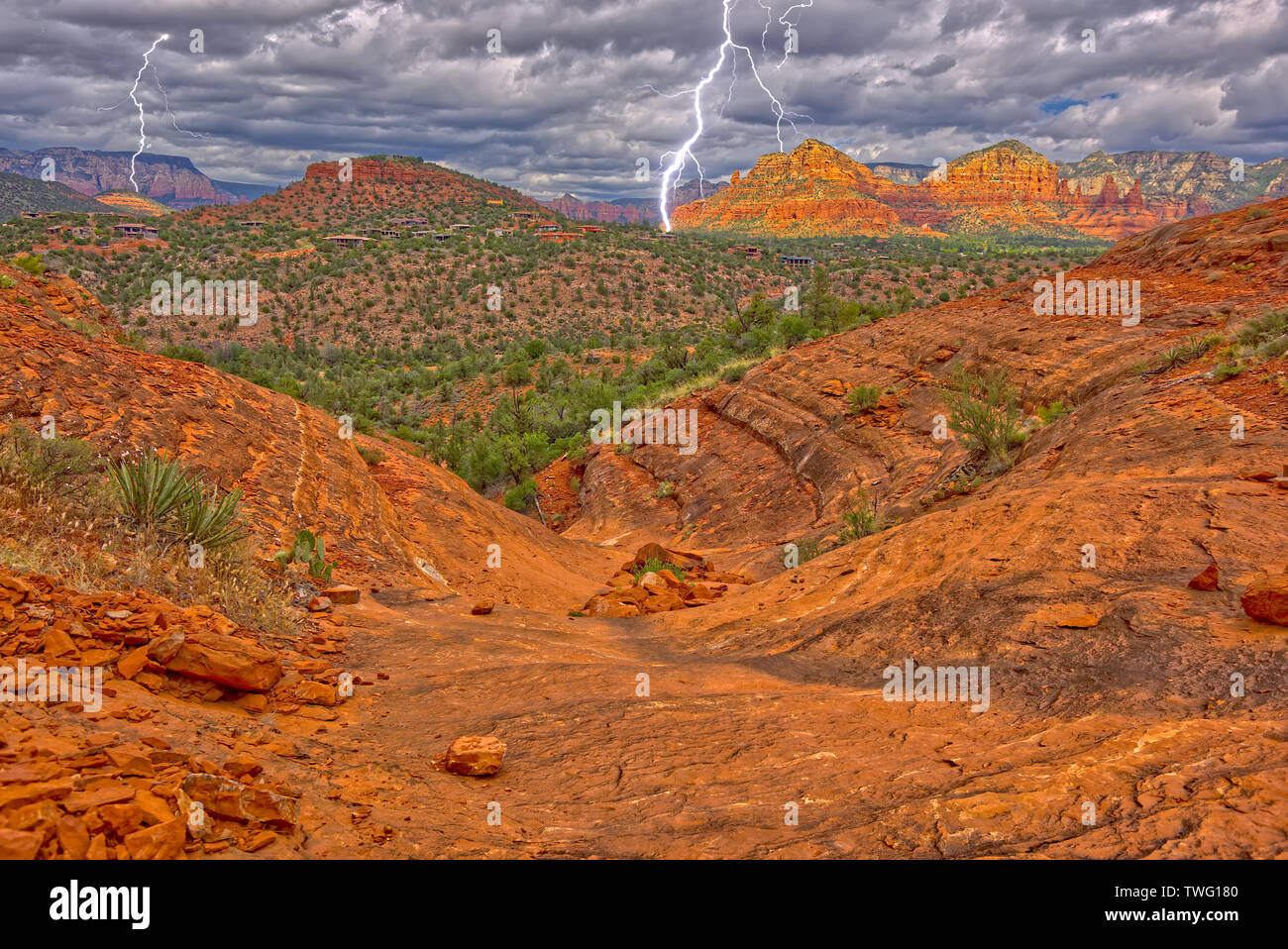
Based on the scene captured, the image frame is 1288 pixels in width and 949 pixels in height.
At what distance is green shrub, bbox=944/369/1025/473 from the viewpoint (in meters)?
13.0

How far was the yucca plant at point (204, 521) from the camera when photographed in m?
7.29

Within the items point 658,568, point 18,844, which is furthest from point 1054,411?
point 18,844

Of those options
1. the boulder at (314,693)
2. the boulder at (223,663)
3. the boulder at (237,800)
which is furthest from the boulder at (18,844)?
the boulder at (314,693)

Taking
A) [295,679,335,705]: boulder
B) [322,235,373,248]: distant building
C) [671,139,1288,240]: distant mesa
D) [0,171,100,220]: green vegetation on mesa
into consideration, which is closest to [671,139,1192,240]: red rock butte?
[671,139,1288,240]: distant mesa

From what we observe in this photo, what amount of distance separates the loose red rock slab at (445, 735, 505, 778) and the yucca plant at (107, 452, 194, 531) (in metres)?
4.46

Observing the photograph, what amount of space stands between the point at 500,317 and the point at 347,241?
89.7ft

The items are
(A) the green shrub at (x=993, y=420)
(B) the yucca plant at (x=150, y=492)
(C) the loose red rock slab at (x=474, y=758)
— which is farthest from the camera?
(A) the green shrub at (x=993, y=420)

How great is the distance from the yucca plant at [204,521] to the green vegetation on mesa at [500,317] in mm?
18320

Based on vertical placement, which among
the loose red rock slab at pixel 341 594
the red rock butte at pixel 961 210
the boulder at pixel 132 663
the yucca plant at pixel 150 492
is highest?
the red rock butte at pixel 961 210

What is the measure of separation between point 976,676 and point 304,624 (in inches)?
236

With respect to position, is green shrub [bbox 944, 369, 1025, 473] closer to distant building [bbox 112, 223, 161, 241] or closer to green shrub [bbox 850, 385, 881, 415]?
green shrub [bbox 850, 385, 881, 415]

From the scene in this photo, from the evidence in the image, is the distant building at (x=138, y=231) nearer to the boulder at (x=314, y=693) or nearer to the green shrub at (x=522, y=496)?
the green shrub at (x=522, y=496)

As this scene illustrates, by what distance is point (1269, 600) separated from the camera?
4.90 metres
